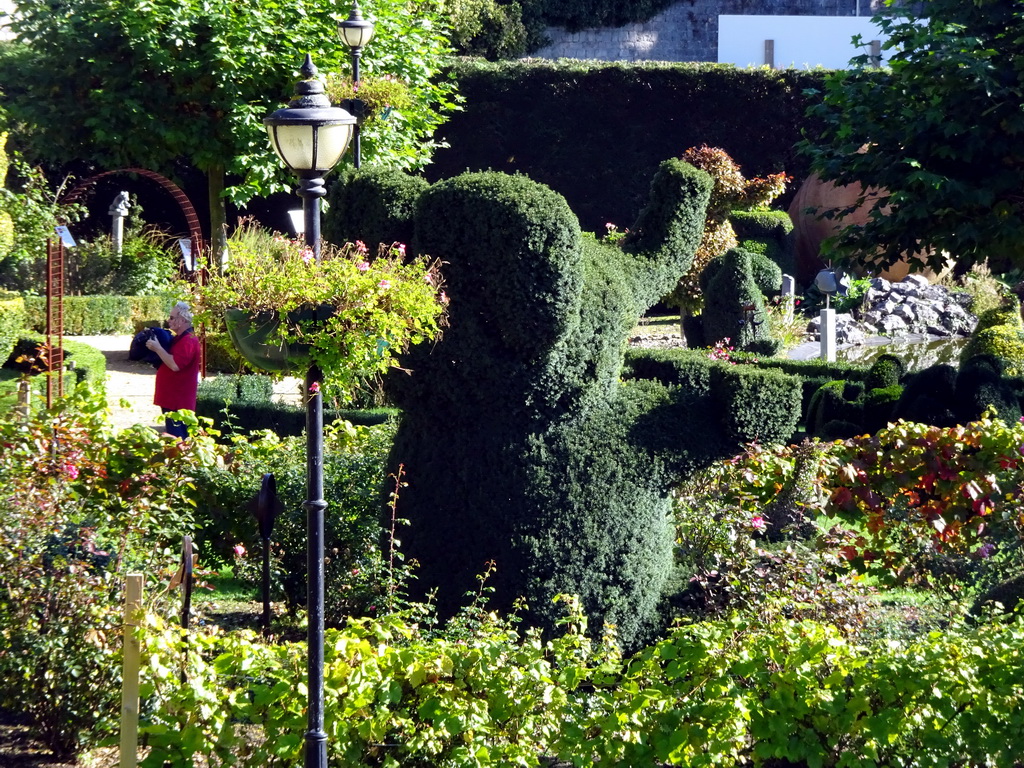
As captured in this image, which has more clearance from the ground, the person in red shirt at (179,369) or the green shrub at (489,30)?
the green shrub at (489,30)

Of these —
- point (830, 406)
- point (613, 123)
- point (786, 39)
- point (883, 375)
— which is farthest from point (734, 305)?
point (786, 39)

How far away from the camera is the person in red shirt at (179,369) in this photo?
25.2 feet

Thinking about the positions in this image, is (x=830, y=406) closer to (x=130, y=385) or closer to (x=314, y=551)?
(x=314, y=551)

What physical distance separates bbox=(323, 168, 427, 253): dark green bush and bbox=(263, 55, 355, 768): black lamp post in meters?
1.24

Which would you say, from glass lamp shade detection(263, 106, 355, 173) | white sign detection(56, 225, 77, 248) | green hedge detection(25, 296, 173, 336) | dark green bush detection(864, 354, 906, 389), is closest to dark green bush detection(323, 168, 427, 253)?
glass lamp shade detection(263, 106, 355, 173)

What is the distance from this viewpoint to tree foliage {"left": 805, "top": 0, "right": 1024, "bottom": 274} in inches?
333

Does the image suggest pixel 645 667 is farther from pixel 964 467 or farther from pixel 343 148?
pixel 964 467

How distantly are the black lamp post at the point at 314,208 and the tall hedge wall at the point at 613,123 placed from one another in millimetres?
17989

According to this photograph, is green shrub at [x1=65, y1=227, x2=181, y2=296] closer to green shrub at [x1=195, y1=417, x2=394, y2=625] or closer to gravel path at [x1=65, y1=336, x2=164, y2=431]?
gravel path at [x1=65, y1=336, x2=164, y2=431]

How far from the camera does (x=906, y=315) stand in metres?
18.2

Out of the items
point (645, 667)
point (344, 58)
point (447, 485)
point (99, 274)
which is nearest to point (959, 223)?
point (447, 485)

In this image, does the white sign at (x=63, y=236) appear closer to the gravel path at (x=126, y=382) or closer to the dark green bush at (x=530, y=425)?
the gravel path at (x=126, y=382)

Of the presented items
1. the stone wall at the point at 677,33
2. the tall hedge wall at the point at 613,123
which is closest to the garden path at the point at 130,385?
the tall hedge wall at the point at 613,123

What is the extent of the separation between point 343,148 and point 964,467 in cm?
315
